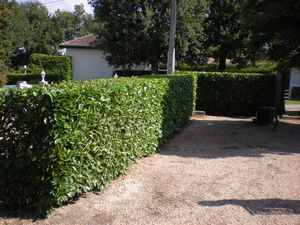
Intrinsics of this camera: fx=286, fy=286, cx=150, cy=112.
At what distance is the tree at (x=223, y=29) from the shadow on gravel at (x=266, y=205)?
23.0m

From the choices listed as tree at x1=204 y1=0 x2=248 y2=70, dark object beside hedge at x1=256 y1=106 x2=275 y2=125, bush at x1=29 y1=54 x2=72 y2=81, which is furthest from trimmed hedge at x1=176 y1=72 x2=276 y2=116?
bush at x1=29 y1=54 x2=72 y2=81

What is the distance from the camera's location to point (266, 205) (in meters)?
4.17

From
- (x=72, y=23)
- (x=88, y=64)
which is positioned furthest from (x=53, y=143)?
(x=72, y=23)

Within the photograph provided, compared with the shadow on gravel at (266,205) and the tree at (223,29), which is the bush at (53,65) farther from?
the shadow on gravel at (266,205)

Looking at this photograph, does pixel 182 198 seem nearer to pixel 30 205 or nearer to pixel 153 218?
pixel 153 218

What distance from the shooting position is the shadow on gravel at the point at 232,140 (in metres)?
7.27

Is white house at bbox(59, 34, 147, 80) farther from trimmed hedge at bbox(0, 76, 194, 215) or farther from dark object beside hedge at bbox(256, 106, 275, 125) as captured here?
trimmed hedge at bbox(0, 76, 194, 215)

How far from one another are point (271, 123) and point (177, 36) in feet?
38.1

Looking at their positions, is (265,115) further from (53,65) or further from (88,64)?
(53,65)

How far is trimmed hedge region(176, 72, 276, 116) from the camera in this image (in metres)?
14.1

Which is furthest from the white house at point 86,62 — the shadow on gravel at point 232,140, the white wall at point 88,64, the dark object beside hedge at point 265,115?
the dark object beside hedge at point 265,115

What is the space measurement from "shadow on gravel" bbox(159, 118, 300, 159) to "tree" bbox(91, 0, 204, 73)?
10.6m

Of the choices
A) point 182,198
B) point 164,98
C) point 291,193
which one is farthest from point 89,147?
point 164,98

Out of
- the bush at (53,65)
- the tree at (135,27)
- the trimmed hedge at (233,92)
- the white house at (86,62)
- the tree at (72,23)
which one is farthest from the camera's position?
the tree at (72,23)
